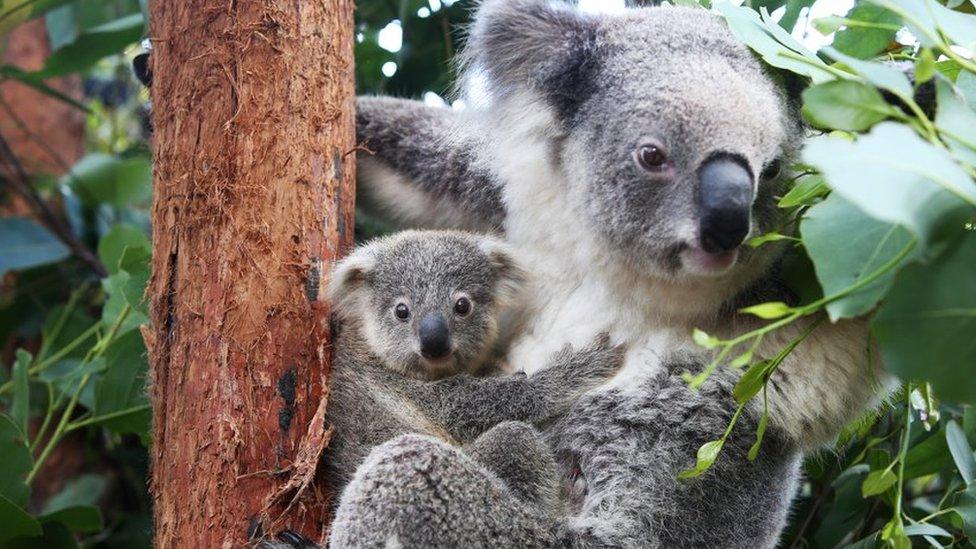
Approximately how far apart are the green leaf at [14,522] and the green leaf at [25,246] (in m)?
1.92

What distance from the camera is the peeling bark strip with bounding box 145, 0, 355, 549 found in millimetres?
2602

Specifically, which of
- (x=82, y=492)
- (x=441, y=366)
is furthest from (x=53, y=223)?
(x=441, y=366)

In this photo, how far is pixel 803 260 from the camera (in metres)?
2.53

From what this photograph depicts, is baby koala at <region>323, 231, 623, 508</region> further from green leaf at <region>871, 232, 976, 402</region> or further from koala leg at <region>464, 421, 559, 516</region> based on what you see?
green leaf at <region>871, 232, 976, 402</region>

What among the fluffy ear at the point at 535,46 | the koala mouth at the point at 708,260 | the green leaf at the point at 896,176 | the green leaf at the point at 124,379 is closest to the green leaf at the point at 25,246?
the green leaf at the point at 124,379

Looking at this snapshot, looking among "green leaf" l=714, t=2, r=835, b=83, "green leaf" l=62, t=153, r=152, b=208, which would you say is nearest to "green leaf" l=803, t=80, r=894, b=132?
"green leaf" l=714, t=2, r=835, b=83

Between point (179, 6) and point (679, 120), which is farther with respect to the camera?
point (179, 6)

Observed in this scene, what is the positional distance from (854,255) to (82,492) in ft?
13.7

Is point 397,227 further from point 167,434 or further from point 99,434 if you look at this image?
point 99,434

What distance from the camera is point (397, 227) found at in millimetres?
3811

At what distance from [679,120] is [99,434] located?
401 centimetres

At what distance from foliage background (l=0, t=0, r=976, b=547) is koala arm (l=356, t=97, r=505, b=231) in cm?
24

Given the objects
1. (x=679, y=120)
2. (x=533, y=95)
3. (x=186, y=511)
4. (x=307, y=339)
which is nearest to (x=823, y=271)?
(x=679, y=120)

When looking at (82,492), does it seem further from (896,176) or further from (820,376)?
(896,176)
